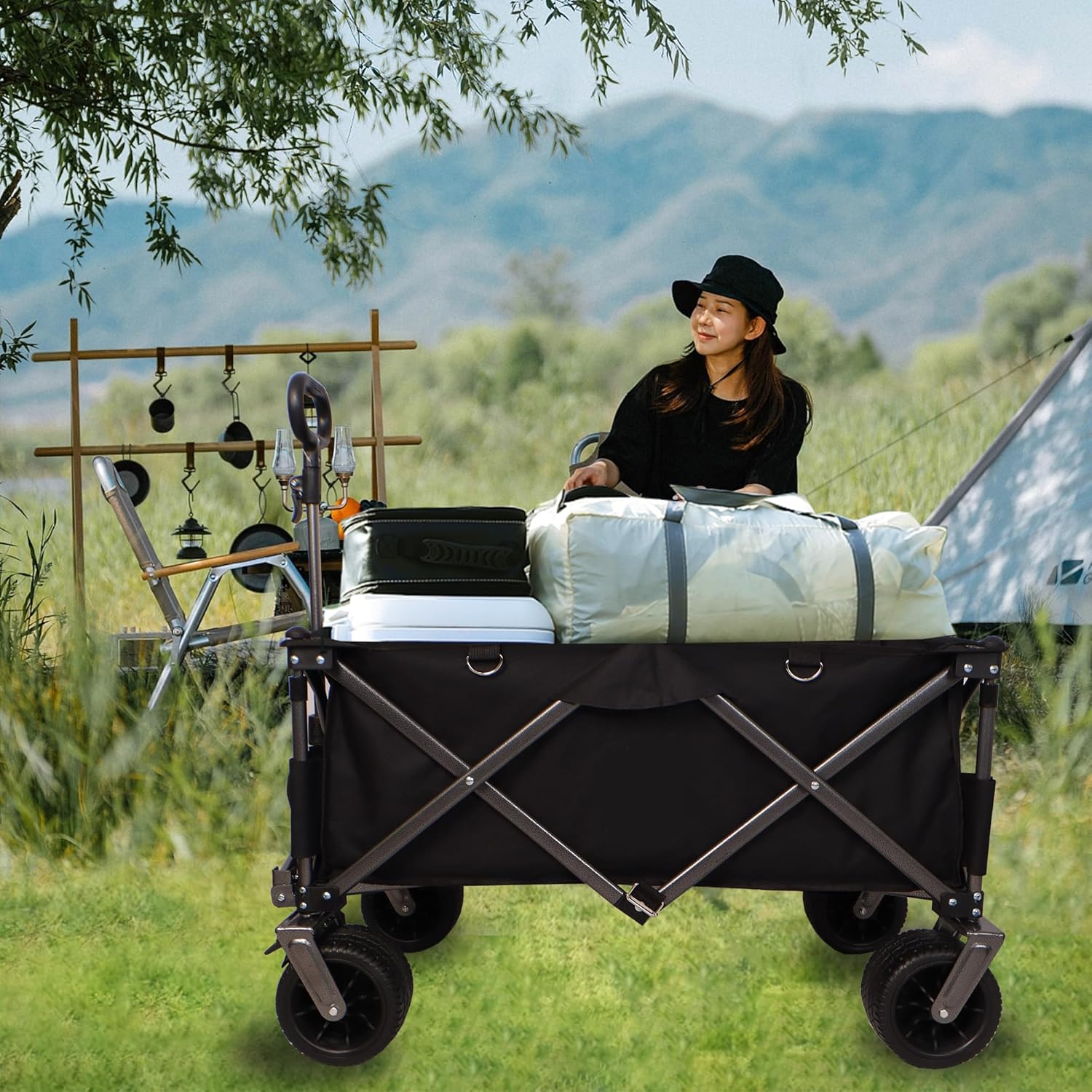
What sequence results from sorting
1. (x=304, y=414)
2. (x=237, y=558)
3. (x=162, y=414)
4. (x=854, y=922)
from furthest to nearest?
(x=162, y=414) < (x=237, y=558) < (x=854, y=922) < (x=304, y=414)

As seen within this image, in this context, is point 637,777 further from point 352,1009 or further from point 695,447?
point 695,447

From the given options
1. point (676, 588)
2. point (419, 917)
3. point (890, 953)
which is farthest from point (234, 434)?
point (890, 953)

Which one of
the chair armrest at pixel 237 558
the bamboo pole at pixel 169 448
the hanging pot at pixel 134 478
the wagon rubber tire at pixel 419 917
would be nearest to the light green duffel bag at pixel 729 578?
the wagon rubber tire at pixel 419 917

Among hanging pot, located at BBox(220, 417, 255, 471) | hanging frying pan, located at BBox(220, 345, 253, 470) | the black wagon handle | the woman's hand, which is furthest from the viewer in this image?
hanging pot, located at BBox(220, 417, 255, 471)

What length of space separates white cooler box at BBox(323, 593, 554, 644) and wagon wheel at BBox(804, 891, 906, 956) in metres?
0.99

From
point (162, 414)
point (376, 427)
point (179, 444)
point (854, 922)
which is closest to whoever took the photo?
point (854, 922)

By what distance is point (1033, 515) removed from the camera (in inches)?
178

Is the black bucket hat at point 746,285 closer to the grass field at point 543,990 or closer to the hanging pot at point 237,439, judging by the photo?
the grass field at point 543,990

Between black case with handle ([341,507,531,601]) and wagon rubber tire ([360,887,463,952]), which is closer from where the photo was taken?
black case with handle ([341,507,531,601])

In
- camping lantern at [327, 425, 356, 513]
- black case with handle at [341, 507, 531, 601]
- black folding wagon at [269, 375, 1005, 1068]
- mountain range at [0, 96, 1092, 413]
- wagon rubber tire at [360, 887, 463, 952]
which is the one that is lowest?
wagon rubber tire at [360, 887, 463, 952]

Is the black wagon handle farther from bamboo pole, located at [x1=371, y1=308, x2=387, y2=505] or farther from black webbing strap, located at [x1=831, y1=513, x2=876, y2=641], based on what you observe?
bamboo pole, located at [x1=371, y1=308, x2=387, y2=505]

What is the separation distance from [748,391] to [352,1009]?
1.35 m

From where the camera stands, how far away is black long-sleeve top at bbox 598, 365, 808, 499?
2.72 m

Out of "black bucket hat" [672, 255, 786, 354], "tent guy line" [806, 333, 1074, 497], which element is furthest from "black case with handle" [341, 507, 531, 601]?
"tent guy line" [806, 333, 1074, 497]
